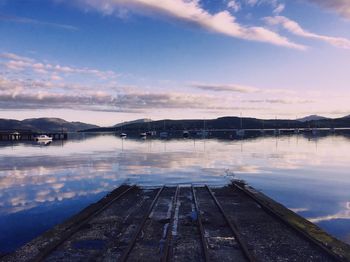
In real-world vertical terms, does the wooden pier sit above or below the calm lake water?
above

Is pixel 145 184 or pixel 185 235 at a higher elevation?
pixel 185 235

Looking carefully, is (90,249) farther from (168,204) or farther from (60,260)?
(168,204)

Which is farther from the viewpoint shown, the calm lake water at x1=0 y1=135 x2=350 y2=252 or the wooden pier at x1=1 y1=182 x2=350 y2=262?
the calm lake water at x1=0 y1=135 x2=350 y2=252

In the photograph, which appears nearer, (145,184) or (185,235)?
(185,235)

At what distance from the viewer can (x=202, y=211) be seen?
19266 mm

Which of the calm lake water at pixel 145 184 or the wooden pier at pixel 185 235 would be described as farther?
the calm lake water at pixel 145 184

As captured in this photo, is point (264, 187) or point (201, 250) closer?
point (201, 250)

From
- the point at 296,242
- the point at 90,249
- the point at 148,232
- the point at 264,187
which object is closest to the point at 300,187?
the point at 264,187

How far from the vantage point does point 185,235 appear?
48.0 ft

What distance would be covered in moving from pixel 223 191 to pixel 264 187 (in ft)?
15.4

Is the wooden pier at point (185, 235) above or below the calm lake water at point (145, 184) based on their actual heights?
above

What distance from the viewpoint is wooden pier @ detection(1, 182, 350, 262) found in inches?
487

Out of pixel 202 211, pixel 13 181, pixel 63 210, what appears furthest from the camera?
pixel 13 181

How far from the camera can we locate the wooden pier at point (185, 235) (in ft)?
40.6
